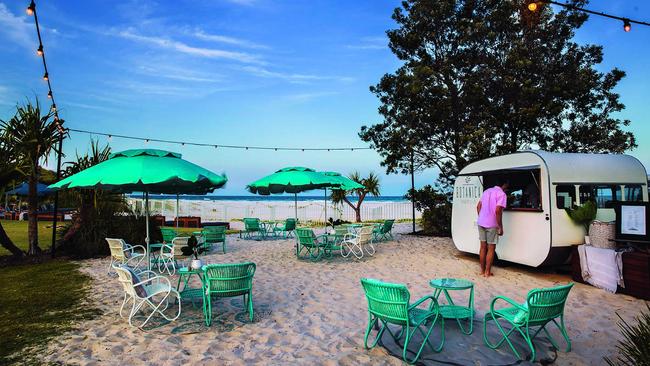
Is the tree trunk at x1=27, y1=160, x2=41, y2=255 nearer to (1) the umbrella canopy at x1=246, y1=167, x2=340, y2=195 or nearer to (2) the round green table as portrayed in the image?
(1) the umbrella canopy at x1=246, y1=167, x2=340, y2=195

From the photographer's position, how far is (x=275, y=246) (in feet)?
40.5

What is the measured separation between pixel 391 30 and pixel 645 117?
906 centimetres

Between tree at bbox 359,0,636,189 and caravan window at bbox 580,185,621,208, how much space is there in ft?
16.1

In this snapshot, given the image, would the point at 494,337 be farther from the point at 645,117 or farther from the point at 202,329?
the point at 645,117

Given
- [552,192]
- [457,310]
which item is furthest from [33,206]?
[552,192]

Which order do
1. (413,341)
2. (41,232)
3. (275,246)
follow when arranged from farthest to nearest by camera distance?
(41,232)
(275,246)
(413,341)

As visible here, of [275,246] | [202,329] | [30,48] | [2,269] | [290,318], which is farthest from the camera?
[275,246]

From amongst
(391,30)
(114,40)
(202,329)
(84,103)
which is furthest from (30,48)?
(391,30)

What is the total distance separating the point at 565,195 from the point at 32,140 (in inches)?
482

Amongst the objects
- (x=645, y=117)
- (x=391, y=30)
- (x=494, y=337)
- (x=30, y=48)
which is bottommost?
(x=494, y=337)

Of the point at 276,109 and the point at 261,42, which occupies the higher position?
the point at 261,42

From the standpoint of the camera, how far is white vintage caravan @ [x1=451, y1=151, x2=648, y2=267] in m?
7.48

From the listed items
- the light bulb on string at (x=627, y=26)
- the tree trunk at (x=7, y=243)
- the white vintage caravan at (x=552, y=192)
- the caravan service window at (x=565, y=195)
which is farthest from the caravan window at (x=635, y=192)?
the tree trunk at (x=7, y=243)

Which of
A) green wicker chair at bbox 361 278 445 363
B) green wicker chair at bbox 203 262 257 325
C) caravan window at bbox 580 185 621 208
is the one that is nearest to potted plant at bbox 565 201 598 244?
caravan window at bbox 580 185 621 208
